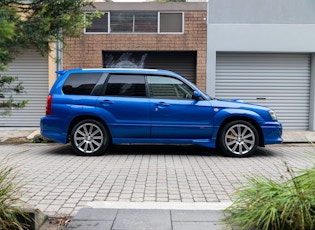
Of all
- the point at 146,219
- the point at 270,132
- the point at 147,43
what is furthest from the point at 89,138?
the point at 147,43

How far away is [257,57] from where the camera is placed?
41.1ft

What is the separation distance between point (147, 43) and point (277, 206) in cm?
967

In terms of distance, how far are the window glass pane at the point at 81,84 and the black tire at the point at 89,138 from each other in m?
0.70

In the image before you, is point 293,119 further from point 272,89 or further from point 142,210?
point 142,210

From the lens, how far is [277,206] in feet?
10.9

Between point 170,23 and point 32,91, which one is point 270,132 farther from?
→ point 32,91

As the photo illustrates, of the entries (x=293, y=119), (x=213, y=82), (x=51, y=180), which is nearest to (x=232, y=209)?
(x=51, y=180)

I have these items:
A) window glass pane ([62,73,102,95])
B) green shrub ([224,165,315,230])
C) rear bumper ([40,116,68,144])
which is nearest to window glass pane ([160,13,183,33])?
window glass pane ([62,73,102,95])

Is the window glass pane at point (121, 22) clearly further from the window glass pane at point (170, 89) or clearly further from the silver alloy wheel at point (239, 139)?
the silver alloy wheel at point (239, 139)

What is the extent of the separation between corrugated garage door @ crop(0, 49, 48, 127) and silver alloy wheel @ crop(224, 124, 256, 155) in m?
7.02

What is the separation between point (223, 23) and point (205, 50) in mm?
1036

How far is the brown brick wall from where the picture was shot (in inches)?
484

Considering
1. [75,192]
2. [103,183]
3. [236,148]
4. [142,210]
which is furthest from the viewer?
[236,148]

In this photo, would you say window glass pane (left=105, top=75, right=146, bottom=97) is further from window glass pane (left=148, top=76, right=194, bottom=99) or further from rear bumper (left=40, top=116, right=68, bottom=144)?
rear bumper (left=40, top=116, right=68, bottom=144)
